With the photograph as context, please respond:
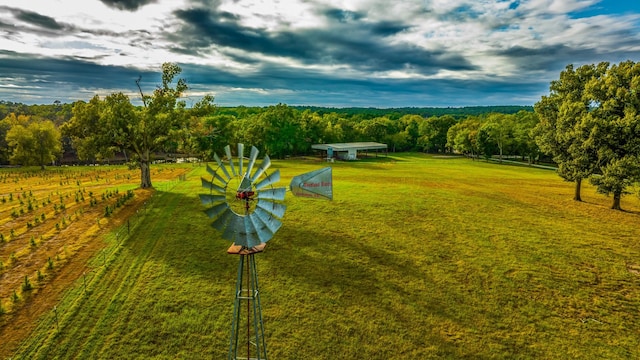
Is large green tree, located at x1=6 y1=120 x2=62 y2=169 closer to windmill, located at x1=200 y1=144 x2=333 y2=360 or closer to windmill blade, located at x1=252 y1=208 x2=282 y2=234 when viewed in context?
windmill, located at x1=200 y1=144 x2=333 y2=360

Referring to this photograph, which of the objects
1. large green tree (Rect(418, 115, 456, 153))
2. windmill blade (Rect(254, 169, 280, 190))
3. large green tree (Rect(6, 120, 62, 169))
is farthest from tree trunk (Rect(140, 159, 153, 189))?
large green tree (Rect(418, 115, 456, 153))

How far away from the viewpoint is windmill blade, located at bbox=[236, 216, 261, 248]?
10.7 metres

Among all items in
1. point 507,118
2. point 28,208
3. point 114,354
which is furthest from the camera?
point 507,118

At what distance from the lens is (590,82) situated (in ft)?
115

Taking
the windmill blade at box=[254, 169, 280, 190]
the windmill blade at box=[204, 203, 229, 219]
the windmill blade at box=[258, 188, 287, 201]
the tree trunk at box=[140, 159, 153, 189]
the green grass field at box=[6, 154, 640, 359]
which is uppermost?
the windmill blade at box=[254, 169, 280, 190]

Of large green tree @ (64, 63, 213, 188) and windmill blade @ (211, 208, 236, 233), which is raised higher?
large green tree @ (64, 63, 213, 188)

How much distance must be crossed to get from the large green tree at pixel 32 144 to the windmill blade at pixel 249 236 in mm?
80833

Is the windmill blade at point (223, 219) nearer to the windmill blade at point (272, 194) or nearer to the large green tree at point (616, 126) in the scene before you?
the windmill blade at point (272, 194)

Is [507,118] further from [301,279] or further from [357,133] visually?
[301,279]

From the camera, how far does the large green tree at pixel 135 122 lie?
41.1 metres

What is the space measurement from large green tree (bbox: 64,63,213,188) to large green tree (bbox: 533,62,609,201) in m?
44.2

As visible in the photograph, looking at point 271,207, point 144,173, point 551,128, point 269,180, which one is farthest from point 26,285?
point 551,128

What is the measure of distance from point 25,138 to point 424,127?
11332cm

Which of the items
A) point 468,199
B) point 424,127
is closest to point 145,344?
point 468,199
